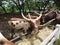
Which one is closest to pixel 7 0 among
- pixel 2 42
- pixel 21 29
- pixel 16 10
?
pixel 16 10

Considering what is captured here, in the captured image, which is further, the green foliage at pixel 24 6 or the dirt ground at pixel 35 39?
the green foliage at pixel 24 6

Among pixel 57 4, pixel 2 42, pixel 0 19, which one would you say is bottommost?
pixel 57 4

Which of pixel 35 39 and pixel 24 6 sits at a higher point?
pixel 35 39

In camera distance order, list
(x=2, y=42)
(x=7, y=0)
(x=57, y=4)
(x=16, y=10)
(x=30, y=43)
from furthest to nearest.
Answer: (x=57, y=4)
(x=16, y=10)
(x=7, y=0)
(x=30, y=43)
(x=2, y=42)

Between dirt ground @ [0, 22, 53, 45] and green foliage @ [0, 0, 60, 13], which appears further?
green foliage @ [0, 0, 60, 13]

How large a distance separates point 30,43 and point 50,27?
2.22 meters

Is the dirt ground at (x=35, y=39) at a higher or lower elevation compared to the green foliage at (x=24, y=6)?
higher

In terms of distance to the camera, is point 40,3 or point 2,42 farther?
point 40,3

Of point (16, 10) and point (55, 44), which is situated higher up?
point (55, 44)

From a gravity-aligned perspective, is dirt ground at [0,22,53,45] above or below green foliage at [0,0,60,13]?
above

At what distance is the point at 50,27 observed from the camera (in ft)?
30.1

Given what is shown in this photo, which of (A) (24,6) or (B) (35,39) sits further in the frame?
(A) (24,6)

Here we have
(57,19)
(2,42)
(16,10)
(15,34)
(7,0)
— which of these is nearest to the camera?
(2,42)

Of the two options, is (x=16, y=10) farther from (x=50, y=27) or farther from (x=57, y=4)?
(x=50, y=27)
